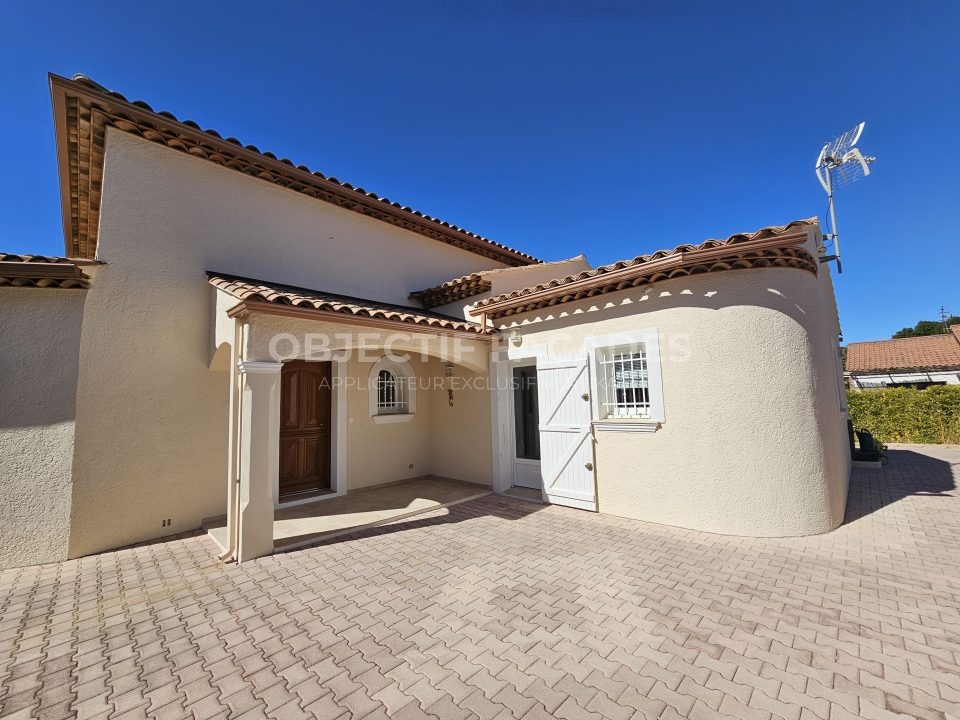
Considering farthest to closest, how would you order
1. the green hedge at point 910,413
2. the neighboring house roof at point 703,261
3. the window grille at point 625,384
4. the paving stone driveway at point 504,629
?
the green hedge at point 910,413 → the window grille at point 625,384 → the neighboring house roof at point 703,261 → the paving stone driveway at point 504,629

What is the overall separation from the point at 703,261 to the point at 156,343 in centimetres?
891

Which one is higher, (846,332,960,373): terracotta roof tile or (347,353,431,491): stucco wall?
(846,332,960,373): terracotta roof tile

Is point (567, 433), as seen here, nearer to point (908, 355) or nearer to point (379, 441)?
point (379, 441)

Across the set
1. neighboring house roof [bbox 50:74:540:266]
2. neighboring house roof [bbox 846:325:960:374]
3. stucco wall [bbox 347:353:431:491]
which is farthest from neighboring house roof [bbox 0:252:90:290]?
neighboring house roof [bbox 846:325:960:374]

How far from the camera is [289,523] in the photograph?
269 inches

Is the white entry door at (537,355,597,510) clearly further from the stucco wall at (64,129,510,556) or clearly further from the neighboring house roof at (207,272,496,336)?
Result: the stucco wall at (64,129,510,556)

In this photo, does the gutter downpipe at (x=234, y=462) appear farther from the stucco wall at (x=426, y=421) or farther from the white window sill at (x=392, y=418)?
the white window sill at (x=392, y=418)

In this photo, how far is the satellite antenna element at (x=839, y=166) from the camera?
31.2 feet

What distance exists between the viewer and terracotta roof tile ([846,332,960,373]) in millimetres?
21969

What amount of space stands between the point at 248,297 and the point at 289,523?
412 centimetres

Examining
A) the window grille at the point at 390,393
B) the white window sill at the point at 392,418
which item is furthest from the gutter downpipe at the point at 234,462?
the window grille at the point at 390,393

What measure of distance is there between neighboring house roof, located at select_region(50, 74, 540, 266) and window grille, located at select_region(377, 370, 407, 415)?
159 inches

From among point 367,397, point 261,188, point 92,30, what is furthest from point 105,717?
point 92,30

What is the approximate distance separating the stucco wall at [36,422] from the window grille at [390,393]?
5.35 metres
